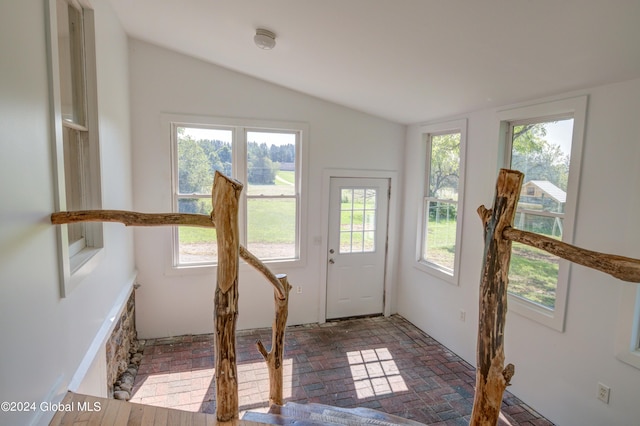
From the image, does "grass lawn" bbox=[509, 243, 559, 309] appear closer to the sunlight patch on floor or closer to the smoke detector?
the sunlight patch on floor

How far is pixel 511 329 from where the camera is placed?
3127 mm

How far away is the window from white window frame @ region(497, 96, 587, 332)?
8.37 feet

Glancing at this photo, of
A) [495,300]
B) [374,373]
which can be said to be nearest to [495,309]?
[495,300]

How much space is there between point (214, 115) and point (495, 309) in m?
3.57

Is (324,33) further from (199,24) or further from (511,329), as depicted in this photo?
(511,329)

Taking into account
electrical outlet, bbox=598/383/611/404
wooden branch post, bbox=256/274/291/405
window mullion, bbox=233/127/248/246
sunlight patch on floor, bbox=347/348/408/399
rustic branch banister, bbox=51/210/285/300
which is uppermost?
window mullion, bbox=233/127/248/246

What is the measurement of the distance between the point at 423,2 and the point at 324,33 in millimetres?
858

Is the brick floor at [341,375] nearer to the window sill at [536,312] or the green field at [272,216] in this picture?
the window sill at [536,312]

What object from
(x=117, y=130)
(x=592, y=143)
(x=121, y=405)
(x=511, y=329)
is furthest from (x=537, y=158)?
(x=117, y=130)

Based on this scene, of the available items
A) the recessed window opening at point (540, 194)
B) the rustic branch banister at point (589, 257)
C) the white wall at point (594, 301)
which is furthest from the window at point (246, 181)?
the rustic branch banister at point (589, 257)

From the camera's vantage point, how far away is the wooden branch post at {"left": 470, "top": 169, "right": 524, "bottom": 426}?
4.80 feet

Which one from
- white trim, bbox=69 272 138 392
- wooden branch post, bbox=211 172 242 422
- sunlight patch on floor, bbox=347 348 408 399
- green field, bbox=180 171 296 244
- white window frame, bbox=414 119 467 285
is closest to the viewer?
wooden branch post, bbox=211 172 242 422

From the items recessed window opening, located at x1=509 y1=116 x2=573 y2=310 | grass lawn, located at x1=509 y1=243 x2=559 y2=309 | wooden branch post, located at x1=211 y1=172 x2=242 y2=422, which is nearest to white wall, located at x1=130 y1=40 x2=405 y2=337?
recessed window opening, located at x1=509 y1=116 x2=573 y2=310

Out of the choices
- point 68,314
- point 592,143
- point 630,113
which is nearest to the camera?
point 68,314
